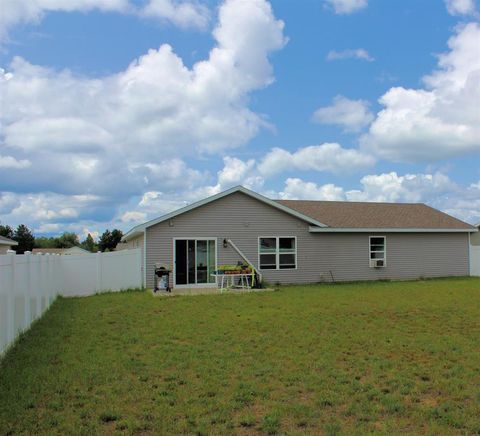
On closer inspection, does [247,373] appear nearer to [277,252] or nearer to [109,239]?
[277,252]

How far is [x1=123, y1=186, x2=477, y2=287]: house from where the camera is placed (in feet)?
62.7

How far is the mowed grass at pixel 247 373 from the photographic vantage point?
184 inches

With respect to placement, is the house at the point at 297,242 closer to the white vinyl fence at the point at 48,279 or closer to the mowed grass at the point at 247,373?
the white vinyl fence at the point at 48,279

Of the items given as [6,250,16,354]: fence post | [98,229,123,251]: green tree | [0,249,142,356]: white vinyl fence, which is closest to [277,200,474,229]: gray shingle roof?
[0,249,142,356]: white vinyl fence

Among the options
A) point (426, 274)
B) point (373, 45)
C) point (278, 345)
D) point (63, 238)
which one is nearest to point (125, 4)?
point (373, 45)

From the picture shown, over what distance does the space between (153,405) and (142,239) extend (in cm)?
1474

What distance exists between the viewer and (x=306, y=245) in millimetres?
20828

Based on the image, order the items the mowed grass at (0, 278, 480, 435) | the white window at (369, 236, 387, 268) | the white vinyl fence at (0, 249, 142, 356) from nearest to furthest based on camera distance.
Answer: the mowed grass at (0, 278, 480, 435) → the white vinyl fence at (0, 249, 142, 356) → the white window at (369, 236, 387, 268)

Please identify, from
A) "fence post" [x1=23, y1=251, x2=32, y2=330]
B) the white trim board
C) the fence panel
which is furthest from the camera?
the white trim board

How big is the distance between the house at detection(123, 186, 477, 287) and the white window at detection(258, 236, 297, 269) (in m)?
0.04

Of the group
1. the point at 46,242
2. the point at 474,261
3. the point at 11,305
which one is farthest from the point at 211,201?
the point at 46,242

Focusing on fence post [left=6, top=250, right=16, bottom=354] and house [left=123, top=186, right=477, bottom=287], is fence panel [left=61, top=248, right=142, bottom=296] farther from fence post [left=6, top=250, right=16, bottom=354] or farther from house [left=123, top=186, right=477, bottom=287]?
fence post [left=6, top=250, right=16, bottom=354]

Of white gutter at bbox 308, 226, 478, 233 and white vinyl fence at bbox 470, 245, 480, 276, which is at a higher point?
white gutter at bbox 308, 226, 478, 233

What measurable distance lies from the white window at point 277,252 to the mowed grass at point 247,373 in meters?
8.65
